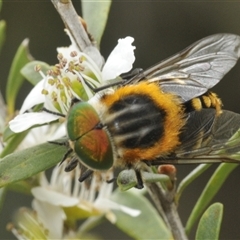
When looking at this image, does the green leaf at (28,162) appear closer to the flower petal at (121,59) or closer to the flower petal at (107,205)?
the flower petal at (121,59)

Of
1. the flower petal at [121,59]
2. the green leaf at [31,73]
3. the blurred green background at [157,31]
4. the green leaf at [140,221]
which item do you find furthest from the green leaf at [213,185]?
the blurred green background at [157,31]

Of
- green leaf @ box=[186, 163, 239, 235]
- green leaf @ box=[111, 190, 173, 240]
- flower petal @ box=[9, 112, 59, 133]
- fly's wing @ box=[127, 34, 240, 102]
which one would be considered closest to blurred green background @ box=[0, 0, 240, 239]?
green leaf @ box=[111, 190, 173, 240]

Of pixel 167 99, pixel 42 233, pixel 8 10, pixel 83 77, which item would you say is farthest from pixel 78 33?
pixel 8 10

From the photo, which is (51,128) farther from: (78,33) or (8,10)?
(8,10)

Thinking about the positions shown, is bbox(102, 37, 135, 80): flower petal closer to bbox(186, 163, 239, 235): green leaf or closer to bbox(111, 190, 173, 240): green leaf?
bbox(186, 163, 239, 235): green leaf

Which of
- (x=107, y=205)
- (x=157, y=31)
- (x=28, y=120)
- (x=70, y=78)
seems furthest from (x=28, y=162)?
(x=157, y=31)

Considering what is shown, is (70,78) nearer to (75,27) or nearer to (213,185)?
(75,27)
